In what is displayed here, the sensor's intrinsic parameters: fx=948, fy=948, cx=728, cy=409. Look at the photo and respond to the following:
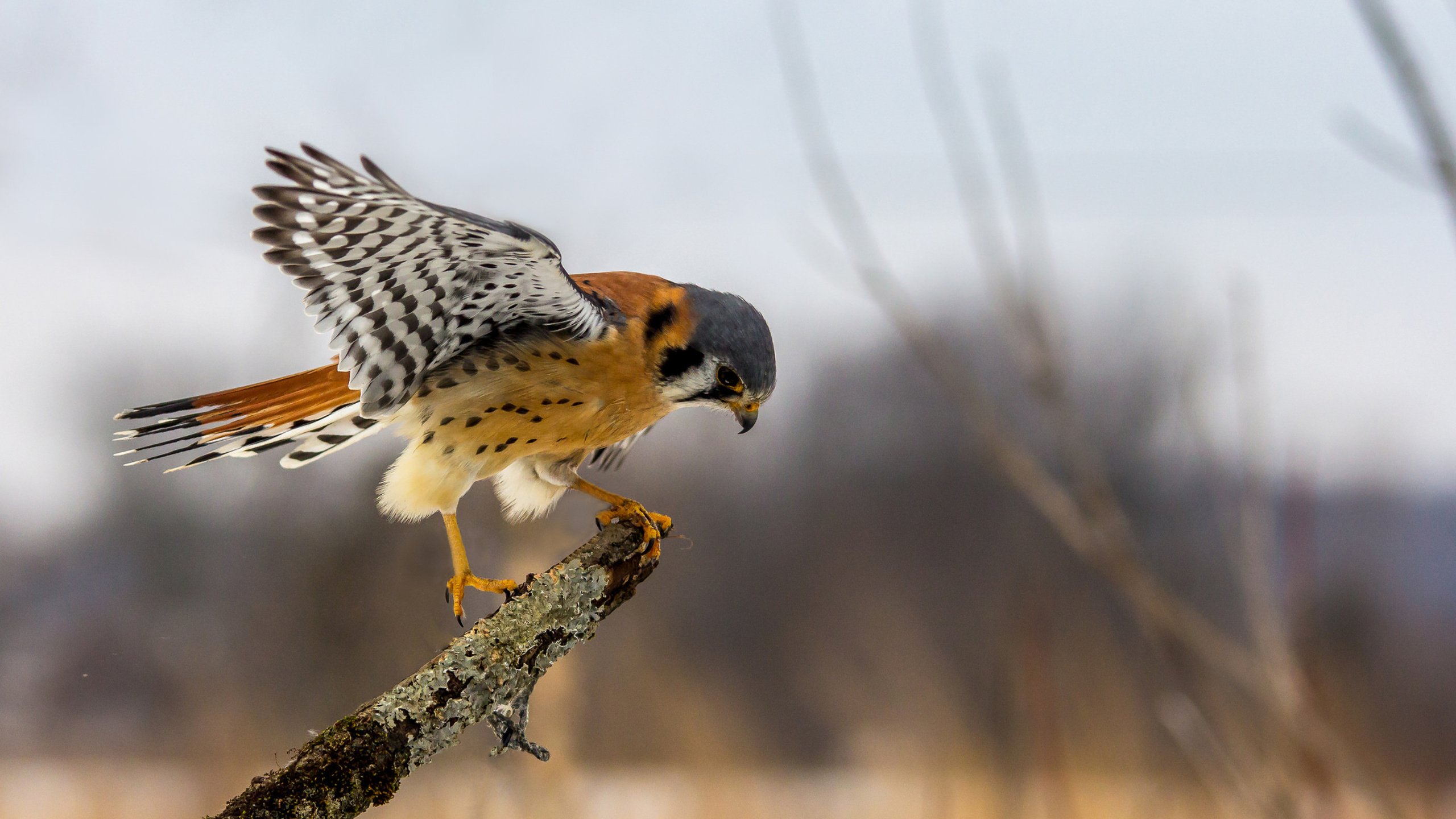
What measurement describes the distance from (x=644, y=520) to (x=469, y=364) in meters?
0.51

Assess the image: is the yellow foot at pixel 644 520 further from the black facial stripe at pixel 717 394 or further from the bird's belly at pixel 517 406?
the black facial stripe at pixel 717 394

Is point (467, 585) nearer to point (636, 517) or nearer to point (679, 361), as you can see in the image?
point (636, 517)

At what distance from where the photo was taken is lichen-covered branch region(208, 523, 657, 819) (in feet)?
3.76

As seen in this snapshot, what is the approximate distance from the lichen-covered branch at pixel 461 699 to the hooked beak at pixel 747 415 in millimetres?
447

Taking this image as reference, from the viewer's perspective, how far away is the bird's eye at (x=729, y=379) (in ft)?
6.33

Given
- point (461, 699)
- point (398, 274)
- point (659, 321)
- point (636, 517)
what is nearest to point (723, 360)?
point (659, 321)

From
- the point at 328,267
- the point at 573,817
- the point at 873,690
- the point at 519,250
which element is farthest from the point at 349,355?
the point at 873,690

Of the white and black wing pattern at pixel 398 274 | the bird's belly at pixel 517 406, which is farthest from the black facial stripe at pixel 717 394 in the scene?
the white and black wing pattern at pixel 398 274

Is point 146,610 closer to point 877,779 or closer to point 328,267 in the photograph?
point 328,267

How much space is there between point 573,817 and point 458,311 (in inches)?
83.7

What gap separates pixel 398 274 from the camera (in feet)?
5.42

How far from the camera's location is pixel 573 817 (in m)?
3.22

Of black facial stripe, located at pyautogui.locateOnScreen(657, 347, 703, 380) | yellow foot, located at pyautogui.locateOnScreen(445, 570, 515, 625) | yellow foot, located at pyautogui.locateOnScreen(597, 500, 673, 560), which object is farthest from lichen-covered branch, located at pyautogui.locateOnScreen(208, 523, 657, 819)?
black facial stripe, located at pyautogui.locateOnScreen(657, 347, 703, 380)

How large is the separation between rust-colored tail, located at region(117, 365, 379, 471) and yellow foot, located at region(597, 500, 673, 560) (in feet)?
1.65
